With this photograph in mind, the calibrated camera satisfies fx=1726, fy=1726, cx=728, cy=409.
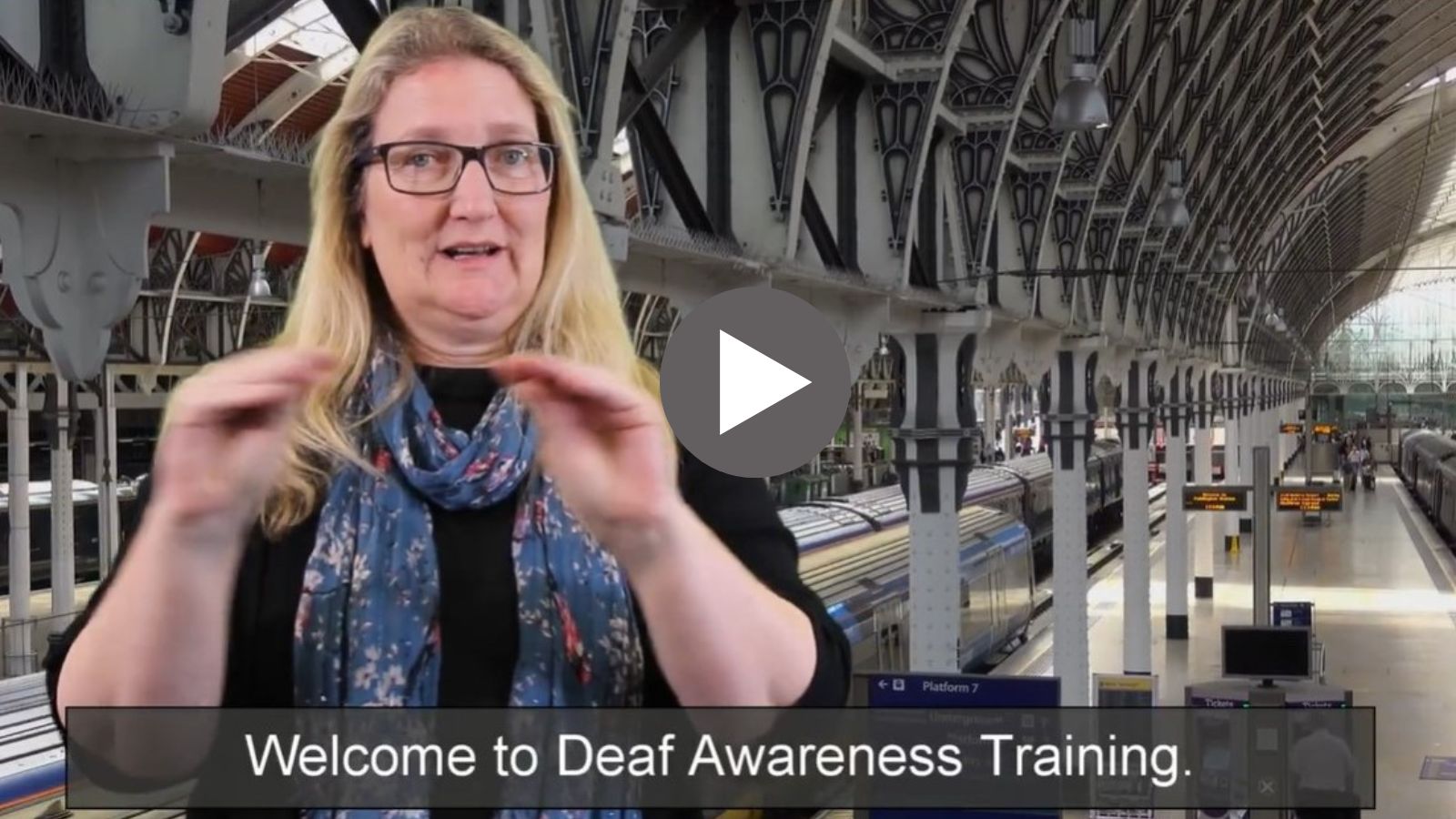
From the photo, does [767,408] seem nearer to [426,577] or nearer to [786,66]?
[426,577]

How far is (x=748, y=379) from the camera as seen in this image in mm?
3189

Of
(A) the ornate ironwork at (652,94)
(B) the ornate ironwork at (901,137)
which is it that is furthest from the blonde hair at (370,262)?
(B) the ornate ironwork at (901,137)

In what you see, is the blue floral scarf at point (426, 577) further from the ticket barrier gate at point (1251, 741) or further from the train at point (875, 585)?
the ticket barrier gate at point (1251, 741)

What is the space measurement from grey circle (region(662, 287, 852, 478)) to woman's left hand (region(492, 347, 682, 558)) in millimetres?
141

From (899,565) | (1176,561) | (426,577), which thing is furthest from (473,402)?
(1176,561)

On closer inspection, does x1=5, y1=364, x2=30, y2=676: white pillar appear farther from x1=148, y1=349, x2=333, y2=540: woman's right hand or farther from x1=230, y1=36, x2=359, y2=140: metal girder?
x1=148, y1=349, x2=333, y2=540: woman's right hand

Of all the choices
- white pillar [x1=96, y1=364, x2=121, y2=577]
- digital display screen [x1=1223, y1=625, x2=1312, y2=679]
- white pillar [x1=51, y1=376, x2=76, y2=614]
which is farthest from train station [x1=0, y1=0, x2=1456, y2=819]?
white pillar [x1=51, y1=376, x2=76, y2=614]

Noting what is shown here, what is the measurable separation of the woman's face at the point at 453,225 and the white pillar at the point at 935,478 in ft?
47.0

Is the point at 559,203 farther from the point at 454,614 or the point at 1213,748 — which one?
the point at 1213,748

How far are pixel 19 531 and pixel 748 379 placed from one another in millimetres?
27265

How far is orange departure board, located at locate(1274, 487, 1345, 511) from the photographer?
109 feet

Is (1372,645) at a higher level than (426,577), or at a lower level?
lower

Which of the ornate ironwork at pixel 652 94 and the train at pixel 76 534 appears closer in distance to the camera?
the ornate ironwork at pixel 652 94

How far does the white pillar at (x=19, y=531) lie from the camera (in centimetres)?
2727
